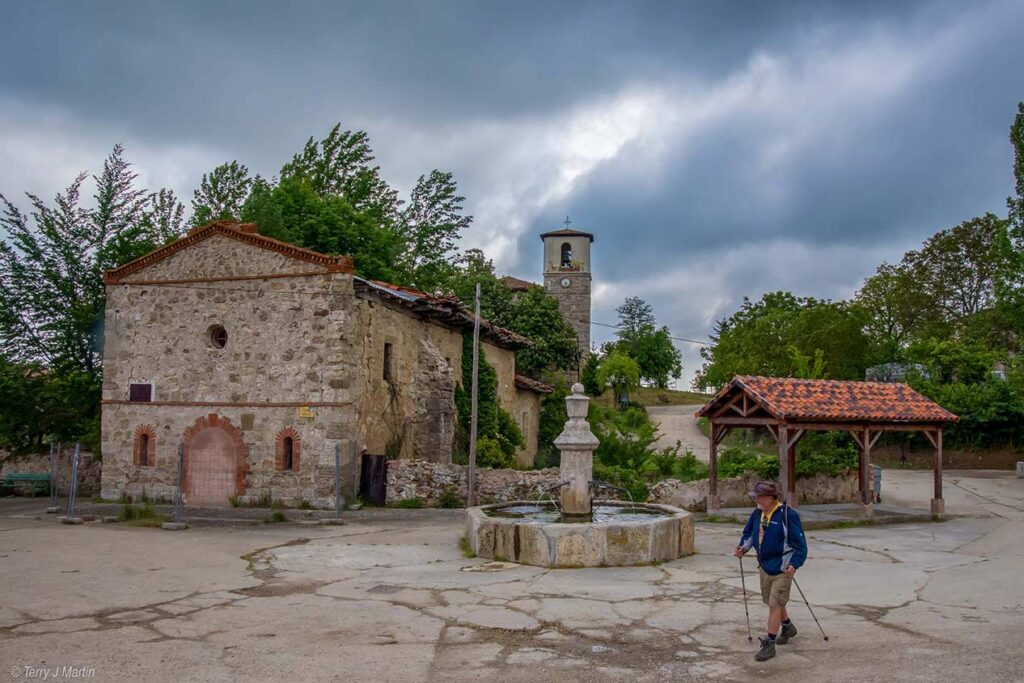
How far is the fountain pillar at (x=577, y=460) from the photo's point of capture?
1337 cm

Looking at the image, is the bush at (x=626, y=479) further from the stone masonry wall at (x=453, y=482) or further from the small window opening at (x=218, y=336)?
the small window opening at (x=218, y=336)

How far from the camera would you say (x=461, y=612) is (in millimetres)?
8930

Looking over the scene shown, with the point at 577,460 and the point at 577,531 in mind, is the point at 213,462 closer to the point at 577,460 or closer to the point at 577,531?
the point at 577,460

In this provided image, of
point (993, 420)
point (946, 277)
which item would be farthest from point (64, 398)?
point (946, 277)

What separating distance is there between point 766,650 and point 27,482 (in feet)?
72.4

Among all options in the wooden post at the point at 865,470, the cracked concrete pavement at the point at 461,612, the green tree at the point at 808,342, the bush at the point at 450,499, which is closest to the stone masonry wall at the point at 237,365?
the bush at the point at 450,499

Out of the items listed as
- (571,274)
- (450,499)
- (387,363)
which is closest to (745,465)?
(450,499)

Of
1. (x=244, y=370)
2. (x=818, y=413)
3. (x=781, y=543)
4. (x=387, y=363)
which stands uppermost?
(x=387, y=363)

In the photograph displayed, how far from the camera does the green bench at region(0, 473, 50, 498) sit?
22469 mm

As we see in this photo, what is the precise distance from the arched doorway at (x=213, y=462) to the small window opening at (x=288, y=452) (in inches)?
38.7

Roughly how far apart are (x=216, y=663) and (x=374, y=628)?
5.52 feet

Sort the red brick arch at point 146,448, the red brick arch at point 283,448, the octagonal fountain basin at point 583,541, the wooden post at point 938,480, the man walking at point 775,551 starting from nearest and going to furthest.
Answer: the man walking at point 775,551, the octagonal fountain basin at point 583,541, the wooden post at point 938,480, the red brick arch at point 283,448, the red brick arch at point 146,448

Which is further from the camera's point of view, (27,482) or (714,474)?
(27,482)

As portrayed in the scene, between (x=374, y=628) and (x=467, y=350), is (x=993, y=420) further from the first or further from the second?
(x=374, y=628)
